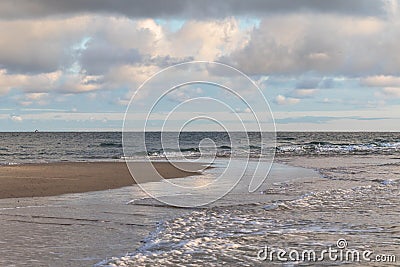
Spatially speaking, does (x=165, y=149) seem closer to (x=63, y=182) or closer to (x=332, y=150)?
(x=332, y=150)

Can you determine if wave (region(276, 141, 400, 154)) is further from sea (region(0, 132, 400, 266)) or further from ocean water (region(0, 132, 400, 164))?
sea (region(0, 132, 400, 266))

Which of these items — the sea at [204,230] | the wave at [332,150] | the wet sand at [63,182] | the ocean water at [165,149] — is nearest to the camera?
the sea at [204,230]

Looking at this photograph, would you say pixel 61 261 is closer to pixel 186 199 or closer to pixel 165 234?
pixel 165 234

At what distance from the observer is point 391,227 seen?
1082 centimetres

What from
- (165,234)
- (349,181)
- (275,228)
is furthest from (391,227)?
(349,181)

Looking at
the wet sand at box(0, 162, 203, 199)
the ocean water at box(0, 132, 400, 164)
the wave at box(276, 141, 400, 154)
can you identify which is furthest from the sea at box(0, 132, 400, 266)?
the wave at box(276, 141, 400, 154)

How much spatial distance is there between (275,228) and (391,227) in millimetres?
2406

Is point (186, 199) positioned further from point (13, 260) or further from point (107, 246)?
point (13, 260)

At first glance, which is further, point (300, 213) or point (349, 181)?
point (349, 181)

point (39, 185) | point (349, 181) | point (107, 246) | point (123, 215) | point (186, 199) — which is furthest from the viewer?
point (349, 181)

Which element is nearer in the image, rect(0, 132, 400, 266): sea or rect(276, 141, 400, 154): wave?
rect(0, 132, 400, 266): sea

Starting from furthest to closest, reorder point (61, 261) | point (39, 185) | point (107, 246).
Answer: point (39, 185), point (107, 246), point (61, 261)

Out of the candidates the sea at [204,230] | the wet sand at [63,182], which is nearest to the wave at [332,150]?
the wet sand at [63,182]

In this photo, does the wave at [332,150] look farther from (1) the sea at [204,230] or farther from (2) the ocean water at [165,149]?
(1) the sea at [204,230]
